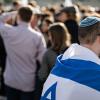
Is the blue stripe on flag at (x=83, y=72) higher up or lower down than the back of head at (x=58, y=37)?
higher up

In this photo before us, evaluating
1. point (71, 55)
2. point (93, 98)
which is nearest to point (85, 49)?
point (71, 55)

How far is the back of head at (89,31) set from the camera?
3.45 meters

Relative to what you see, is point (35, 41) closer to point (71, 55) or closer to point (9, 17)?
point (9, 17)

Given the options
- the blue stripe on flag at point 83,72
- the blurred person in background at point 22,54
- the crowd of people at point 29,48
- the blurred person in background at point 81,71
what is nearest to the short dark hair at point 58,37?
the crowd of people at point 29,48

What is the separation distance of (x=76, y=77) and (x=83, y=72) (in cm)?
6

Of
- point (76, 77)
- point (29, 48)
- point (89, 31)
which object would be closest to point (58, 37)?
point (29, 48)

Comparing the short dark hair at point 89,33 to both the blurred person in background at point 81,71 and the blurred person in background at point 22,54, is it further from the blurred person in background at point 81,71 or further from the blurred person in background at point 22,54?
the blurred person in background at point 22,54

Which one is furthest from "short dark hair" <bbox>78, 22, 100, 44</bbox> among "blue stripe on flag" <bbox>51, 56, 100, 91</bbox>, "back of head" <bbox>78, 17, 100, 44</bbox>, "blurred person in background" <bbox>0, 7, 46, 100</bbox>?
"blurred person in background" <bbox>0, 7, 46, 100</bbox>

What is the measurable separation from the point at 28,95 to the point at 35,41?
32.8 inches

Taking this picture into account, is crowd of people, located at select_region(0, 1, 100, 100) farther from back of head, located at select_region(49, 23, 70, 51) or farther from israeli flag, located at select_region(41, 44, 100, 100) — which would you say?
israeli flag, located at select_region(41, 44, 100, 100)

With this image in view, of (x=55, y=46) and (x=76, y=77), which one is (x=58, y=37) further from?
(x=76, y=77)

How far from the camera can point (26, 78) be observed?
666 centimetres

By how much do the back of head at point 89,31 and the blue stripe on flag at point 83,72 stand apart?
210 mm

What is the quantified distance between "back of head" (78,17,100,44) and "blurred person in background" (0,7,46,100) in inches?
114
